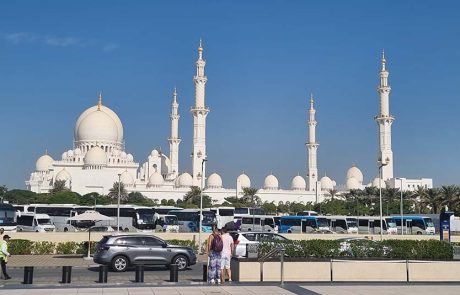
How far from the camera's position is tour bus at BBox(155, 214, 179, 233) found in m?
45.3

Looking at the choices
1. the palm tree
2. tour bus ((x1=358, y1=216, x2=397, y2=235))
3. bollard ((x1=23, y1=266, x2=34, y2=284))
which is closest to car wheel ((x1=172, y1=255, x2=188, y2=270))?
bollard ((x1=23, y1=266, x2=34, y2=284))

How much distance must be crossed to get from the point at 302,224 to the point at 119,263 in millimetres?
30718

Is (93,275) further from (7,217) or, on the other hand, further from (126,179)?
(126,179)

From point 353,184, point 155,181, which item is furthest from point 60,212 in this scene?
point 353,184

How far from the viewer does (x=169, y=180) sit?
324 ft

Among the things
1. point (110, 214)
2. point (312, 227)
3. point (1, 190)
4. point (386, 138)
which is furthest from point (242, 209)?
point (1, 190)

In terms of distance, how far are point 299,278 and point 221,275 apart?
2355 millimetres

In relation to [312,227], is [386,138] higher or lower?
higher

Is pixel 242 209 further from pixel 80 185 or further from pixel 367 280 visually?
pixel 80 185

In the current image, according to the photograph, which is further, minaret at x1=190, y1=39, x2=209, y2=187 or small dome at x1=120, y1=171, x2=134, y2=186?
small dome at x1=120, y1=171, x2=134, y2=186

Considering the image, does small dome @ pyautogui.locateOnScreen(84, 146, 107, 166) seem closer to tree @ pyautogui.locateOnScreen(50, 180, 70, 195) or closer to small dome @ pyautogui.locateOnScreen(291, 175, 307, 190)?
tree @ pyautogui.locateOnScreen(50, 180, 70, 195)

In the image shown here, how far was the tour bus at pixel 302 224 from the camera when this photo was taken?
47.8 metres

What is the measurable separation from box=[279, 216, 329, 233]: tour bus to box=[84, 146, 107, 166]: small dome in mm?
50729

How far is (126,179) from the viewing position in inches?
3632
